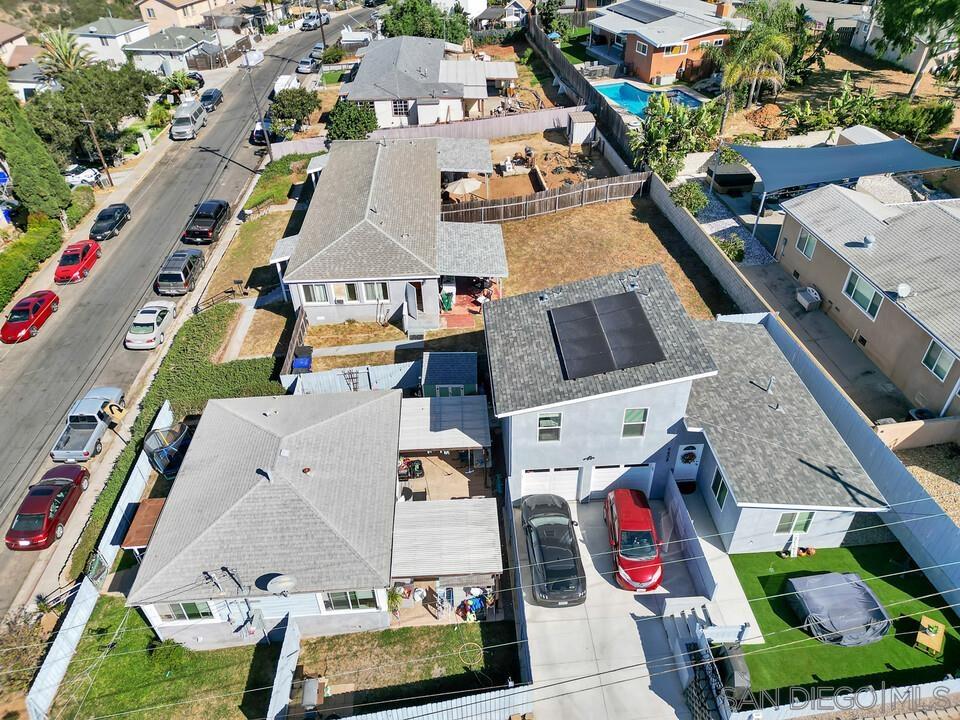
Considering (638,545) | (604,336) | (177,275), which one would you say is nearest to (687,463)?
(638,545)

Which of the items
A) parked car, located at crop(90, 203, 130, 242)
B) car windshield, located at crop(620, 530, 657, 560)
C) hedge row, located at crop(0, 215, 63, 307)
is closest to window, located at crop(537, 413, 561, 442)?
car windshield, located at crop(620, 530, 657, 560)

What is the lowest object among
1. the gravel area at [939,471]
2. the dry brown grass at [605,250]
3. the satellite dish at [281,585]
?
the gravel area at [939,471]

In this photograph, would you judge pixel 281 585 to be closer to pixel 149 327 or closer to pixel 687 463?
pixel 687 463

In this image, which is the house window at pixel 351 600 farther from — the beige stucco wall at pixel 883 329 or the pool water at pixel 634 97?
the pool water at pixel 634 97

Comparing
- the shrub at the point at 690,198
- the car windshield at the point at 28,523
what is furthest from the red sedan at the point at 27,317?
the shrub at the point at 690,198

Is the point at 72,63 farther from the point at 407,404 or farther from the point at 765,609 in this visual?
the point at 765,609

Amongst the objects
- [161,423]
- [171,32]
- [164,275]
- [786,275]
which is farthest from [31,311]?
[171,32]
